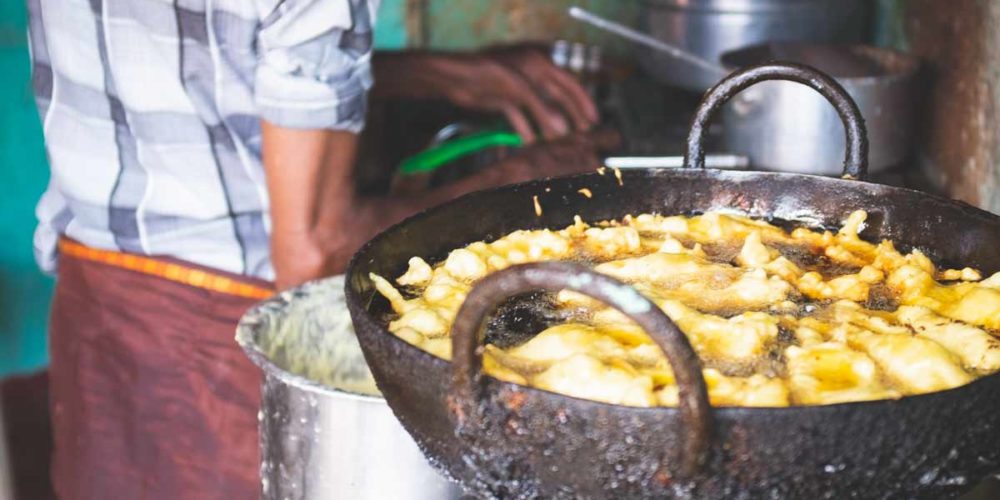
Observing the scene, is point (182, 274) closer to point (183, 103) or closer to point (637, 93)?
point (183, 103)

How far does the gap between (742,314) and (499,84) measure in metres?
2.45

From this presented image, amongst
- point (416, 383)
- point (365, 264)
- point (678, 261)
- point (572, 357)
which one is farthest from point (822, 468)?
point (365, 264)

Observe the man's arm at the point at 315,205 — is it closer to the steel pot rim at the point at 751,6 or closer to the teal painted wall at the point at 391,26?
the steel pot rim at the point at 751,6

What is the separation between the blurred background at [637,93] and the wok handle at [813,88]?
904 mm

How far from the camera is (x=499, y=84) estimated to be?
3738 millimetres

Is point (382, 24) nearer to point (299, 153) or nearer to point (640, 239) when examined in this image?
point (299, 153)

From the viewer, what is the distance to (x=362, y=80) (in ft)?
7.41

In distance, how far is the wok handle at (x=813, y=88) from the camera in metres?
1.66

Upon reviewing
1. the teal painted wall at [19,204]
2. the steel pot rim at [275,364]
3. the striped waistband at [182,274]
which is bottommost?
the teal painted wall at [19,204]

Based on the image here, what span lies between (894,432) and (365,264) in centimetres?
76

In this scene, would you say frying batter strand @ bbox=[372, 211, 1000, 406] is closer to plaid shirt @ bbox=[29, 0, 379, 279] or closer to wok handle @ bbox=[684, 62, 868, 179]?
wok handle @ bbox=[684, 62, 868, 179]

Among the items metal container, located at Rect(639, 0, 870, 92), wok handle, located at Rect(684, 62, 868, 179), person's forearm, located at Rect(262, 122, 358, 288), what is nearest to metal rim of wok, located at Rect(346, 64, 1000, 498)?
wok handle, located at Rect(684, 62, 868, 179)

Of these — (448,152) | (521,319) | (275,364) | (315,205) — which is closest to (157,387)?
(315,205)

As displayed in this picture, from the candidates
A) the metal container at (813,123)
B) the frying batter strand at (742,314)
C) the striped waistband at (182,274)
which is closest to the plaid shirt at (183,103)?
the striped waistband at (182,274)
